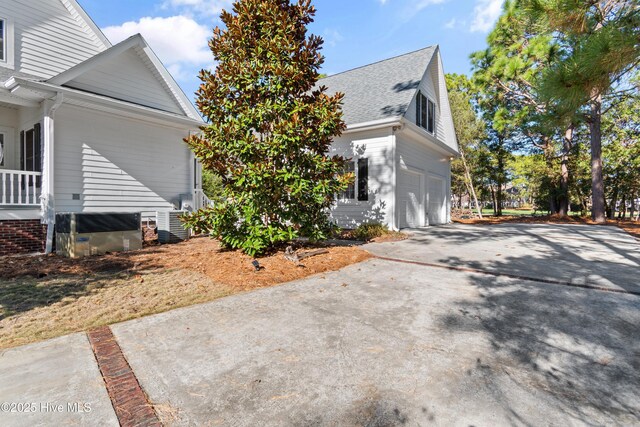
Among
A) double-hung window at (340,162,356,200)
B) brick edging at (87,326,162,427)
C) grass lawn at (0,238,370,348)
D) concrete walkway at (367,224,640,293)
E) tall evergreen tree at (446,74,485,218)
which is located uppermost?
tall evergreen tree at (446,74,485,218)

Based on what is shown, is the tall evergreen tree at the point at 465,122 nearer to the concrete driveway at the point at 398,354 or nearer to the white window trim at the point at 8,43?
the concrete driveway at the point at 398,354

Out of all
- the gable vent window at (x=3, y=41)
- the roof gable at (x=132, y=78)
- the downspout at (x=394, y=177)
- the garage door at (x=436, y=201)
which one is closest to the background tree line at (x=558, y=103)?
the downspout at (x=394, y=177)

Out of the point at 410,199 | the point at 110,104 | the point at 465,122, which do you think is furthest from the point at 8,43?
the point at 465,122

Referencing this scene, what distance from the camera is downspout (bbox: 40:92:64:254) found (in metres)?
7.17

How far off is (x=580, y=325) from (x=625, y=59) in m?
3.13

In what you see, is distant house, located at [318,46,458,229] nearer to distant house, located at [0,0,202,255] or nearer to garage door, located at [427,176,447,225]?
garage door, located at [427,176,447,225]

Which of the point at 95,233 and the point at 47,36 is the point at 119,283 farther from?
the point at 47,36

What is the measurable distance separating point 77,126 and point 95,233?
329 cm

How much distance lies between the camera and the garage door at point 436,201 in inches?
573

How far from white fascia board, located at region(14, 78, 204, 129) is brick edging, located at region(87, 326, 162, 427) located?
270 inches

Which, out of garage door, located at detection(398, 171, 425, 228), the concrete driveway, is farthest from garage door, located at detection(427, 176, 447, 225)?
the concrete driveway

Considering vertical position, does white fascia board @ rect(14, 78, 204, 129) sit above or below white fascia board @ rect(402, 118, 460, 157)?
below

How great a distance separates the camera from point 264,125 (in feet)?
20.4

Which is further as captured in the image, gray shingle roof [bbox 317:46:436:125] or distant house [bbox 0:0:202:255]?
gray shingle roof [bbox 317:46:436:125]
